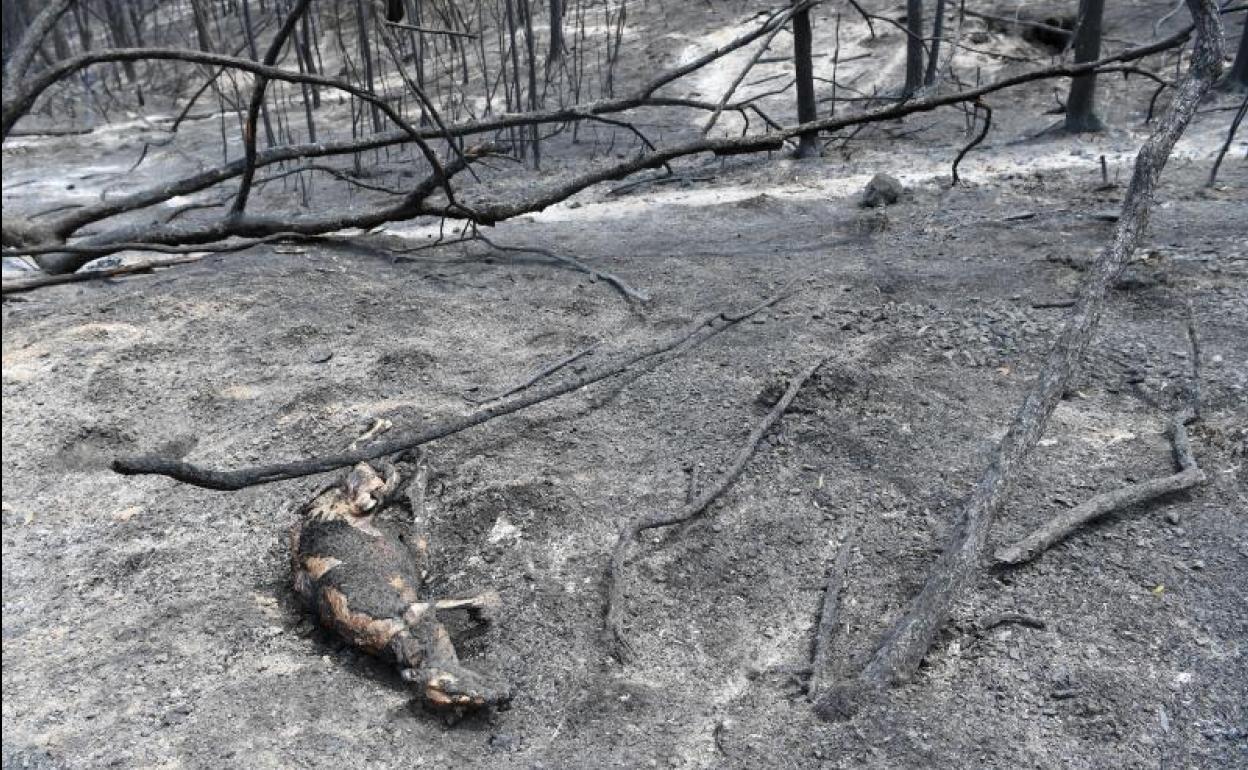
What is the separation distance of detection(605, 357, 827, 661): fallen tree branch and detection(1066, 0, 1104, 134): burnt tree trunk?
5.67 meters

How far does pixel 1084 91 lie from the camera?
814 cm

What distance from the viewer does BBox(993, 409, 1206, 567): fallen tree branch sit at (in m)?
2.83

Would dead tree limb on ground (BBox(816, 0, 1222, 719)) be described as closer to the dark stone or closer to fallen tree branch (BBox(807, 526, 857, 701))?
fallen tree branch (BBox(807, 526, 857, 701))

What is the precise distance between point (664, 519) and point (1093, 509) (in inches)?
50.9

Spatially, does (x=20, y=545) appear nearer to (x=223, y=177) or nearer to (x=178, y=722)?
(x=178, y=722)

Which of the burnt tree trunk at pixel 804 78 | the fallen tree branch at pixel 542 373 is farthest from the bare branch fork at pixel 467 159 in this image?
the burnt tree trunk at pixel 804 78

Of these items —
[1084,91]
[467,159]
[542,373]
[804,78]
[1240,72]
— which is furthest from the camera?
[1240,72]

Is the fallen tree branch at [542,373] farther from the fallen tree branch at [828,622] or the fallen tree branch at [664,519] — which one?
the fallen tree branch at [828,622]

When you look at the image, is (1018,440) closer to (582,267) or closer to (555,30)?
(582,267)

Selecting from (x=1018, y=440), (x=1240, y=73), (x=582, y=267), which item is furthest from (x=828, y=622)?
(x=1240, y=73)

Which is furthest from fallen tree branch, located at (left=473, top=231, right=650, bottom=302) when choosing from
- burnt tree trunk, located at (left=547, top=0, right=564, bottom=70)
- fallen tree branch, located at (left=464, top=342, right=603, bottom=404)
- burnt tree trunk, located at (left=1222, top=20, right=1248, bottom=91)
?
burnt tree trunk, located at (left=1222, top=20, right=1248, bottom=91)

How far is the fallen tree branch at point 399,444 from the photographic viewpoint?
2.47m

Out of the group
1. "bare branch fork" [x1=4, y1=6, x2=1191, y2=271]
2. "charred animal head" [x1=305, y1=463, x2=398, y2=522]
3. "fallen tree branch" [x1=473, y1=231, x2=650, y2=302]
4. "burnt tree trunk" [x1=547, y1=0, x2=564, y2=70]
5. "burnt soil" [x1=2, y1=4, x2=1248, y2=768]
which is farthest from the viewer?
"burnt tree trunk" [x1=547, y1=0, x2=564, y2=70]

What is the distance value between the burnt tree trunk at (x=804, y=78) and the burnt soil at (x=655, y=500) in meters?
2.80
